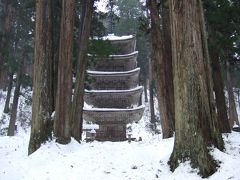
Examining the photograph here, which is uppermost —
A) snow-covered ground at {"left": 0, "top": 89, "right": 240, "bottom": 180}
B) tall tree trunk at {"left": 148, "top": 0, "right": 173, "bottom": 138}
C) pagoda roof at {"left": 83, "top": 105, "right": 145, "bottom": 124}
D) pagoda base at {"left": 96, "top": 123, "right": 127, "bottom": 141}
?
tall tree trunk at {"left": 148, "top": 0, "right": 173, "bottom": 138}

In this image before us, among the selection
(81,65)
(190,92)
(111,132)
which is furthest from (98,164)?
(111,132)

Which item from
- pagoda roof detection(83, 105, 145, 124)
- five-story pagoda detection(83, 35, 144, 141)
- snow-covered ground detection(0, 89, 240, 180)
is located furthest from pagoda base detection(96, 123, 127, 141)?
snow-covered ground detection(0, 89, 240, 180)

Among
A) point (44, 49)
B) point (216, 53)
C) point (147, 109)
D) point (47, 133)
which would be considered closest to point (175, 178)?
point (47, 133)

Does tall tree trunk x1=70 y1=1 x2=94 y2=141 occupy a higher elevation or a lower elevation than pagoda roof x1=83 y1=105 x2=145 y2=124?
higher

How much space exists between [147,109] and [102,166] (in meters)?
37.3

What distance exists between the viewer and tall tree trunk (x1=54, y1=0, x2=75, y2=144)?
36.9ft

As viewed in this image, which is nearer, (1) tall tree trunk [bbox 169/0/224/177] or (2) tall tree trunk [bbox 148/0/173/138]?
(1) tall tree trunk [bbox 169/0/224/177]

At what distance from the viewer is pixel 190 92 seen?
6988 mm

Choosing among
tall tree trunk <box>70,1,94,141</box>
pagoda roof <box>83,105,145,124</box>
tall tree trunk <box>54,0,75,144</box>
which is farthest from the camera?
pagoda roof <box>83,105,145,124</box>

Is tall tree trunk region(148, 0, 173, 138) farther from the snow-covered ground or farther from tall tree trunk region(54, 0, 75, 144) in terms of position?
tall tree trunk region(54, 0, 75, 144)

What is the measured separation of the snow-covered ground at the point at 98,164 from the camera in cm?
673

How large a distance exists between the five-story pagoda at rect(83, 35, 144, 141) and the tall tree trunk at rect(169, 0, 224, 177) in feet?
63.2

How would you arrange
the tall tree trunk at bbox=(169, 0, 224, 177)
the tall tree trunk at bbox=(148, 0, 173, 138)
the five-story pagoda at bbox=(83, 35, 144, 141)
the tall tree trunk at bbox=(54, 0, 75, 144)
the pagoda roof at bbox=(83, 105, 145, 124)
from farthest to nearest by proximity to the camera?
the five-story pagoda at bbox=(83, 35, 144, 141)
the pagoda roof at bbox=(83, 105, 145, 124)
the tall tree trunk at bbox=(148, 0, 173, 138)
the tall tree trunk at bbox=(54, 0, 75, 144)
the tall tree trunk at bbox=(169, 0, 224, 177)

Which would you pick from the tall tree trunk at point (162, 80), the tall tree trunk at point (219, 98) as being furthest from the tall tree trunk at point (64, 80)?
the tall tree trunk at point (219, 98)
